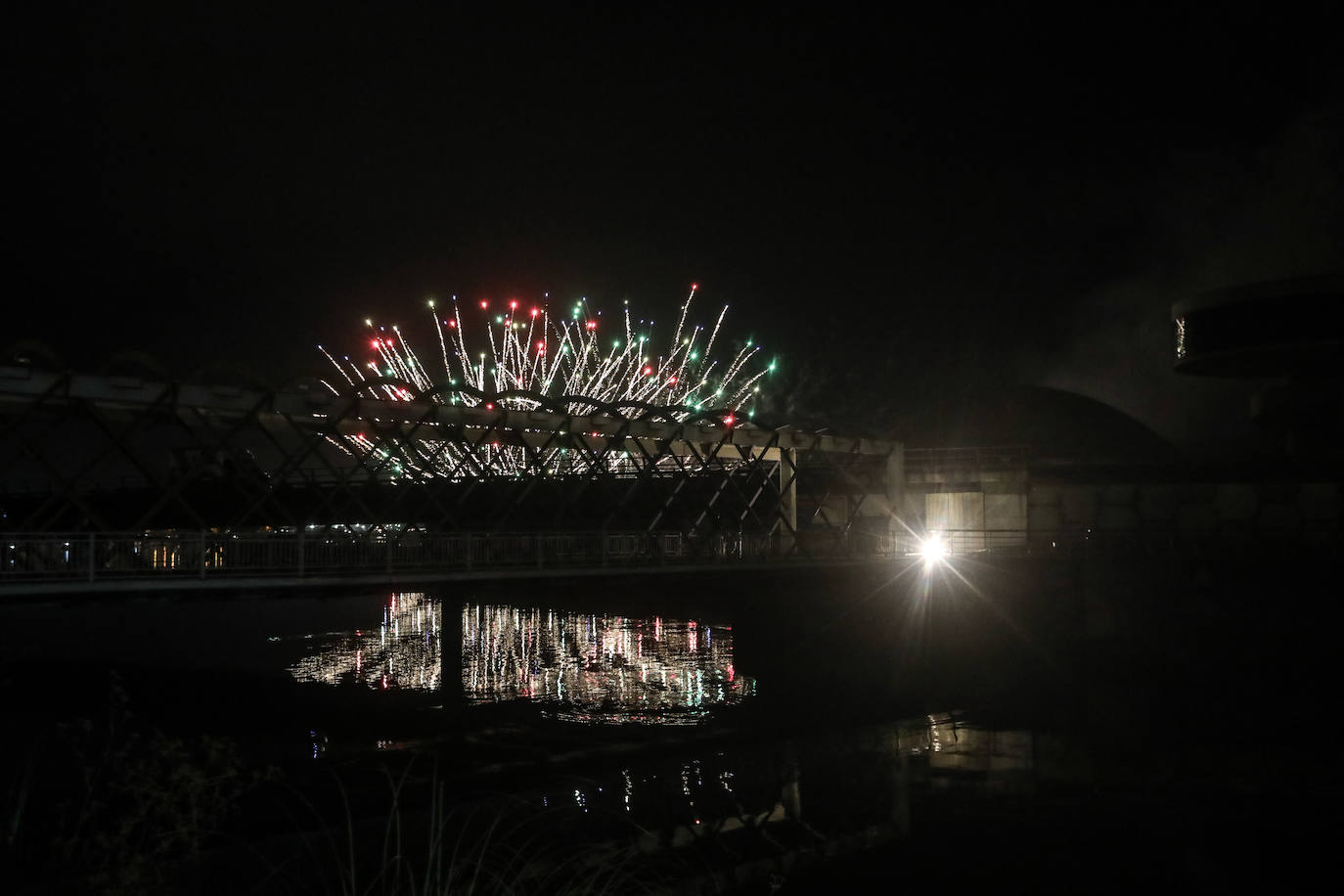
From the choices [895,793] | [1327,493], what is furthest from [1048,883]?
[1327,493]

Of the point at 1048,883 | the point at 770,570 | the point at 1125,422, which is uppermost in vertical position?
the point at 1125,422

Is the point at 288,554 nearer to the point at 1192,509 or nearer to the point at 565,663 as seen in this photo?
the point at 565,663

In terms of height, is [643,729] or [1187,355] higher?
[1187,355]

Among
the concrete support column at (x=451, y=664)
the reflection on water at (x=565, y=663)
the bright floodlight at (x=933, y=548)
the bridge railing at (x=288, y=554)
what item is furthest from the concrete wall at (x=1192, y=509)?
the concrete support column at (x=451, y=664)

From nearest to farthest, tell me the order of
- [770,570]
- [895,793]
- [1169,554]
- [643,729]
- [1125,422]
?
1. [895,793]
2. [643,729]
3. [1169,554]
4. [770,570]
5. [1125,422]

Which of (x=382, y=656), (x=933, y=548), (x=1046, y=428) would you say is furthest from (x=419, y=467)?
(x=1046, y=428)

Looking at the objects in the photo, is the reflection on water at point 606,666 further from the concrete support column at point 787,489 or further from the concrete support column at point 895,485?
the concrete support column at point 895,485

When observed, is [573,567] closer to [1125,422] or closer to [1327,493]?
[1327,493]
